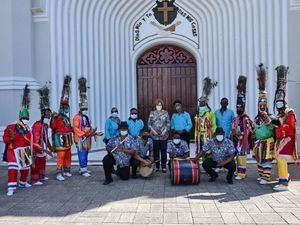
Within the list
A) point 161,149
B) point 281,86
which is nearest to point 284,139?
point 281,86

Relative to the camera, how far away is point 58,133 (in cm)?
847

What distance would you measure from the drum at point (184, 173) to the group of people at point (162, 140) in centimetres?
28

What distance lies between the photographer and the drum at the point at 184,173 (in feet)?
25.0

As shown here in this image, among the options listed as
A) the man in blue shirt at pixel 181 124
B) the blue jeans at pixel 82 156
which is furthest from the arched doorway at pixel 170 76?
the blue jeans at pixel 82 156

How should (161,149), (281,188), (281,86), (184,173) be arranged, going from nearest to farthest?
(281,188)
(184,173)
(281,86)
(161,149)

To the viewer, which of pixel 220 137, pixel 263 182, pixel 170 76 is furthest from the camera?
pixel 170 76

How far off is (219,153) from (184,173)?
860 mm

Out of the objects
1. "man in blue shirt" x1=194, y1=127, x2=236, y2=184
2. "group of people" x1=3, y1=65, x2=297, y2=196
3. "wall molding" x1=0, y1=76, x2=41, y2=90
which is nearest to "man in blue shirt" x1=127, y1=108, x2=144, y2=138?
"group of people" x1=3, y1=65, x2=297, y2=196

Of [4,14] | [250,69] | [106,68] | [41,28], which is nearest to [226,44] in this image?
[250,69]

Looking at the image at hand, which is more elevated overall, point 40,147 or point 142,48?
point 142,48

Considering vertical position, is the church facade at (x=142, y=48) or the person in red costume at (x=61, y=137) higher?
the church facade at (x=142, y=48)

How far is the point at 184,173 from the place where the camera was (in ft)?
25.0

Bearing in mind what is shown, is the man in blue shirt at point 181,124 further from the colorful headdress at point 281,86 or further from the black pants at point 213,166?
the colorful headdress at point 281,86

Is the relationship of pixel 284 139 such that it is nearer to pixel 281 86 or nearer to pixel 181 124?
pixel 281 86
